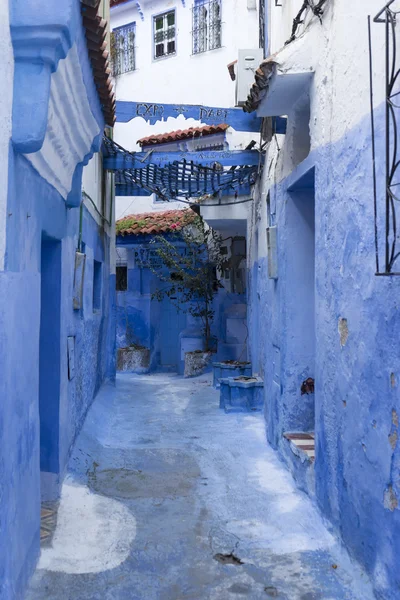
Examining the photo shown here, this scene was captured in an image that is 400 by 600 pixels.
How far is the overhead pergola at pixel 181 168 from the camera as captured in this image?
27.8ft

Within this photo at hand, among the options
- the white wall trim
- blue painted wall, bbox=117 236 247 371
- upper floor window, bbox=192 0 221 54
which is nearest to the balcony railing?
the white wall trim

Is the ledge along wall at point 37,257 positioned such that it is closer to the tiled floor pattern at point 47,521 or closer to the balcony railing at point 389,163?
the tiled floor pattern at point 47,521

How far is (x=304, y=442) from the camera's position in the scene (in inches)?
225

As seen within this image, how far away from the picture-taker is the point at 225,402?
30.4 feet

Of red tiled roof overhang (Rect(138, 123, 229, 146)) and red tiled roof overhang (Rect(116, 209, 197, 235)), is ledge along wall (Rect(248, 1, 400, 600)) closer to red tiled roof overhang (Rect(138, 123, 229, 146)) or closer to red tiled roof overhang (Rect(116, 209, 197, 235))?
red tiled roof overhang (Rect(138, 123, 229, 146))

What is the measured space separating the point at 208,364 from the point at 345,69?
1064 cm

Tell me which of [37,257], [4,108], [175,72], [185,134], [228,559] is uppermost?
[175,72]

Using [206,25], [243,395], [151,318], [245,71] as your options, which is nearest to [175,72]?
[206,25]

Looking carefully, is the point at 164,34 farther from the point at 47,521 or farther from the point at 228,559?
the point at 228,559

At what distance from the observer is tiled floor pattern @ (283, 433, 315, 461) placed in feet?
17.5

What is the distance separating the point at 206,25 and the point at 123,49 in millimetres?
3033

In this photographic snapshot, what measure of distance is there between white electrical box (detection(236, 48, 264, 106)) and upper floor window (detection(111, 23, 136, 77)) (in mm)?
10792

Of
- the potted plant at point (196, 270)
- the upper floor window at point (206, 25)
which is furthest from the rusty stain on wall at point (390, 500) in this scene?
the upper floor window at point (206, 25)

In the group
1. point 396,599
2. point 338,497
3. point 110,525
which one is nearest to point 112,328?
point 110,525
